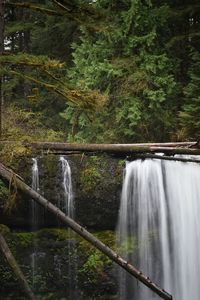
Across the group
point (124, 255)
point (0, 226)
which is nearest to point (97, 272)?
point (124, 255)

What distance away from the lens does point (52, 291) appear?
32.5ft

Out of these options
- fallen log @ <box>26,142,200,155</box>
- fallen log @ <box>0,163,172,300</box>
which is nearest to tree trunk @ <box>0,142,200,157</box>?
fallen log @ <box>26,142,200,155</box>

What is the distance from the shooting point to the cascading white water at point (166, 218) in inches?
391

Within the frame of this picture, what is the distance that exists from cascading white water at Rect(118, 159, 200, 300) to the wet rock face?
273mm

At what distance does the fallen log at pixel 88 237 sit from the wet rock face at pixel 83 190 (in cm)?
270

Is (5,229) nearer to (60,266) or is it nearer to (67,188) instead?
(60,266)

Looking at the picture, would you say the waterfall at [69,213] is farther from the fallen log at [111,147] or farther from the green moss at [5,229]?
the green moss at [5,229]

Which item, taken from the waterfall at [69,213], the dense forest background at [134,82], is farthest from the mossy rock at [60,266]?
the dense forest background at [134,82]

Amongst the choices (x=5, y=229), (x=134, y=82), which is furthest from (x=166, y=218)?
(x=134, y=82)

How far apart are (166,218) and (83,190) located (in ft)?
6.34

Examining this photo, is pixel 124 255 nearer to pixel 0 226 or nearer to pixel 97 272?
pixel 97 272

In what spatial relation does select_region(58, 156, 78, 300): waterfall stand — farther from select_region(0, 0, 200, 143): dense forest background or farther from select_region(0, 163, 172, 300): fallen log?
select_region(0, 163, 172, 300): fallen log

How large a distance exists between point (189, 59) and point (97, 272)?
8.25 metres

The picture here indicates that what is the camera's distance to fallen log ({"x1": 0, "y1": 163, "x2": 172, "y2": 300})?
6121mm
